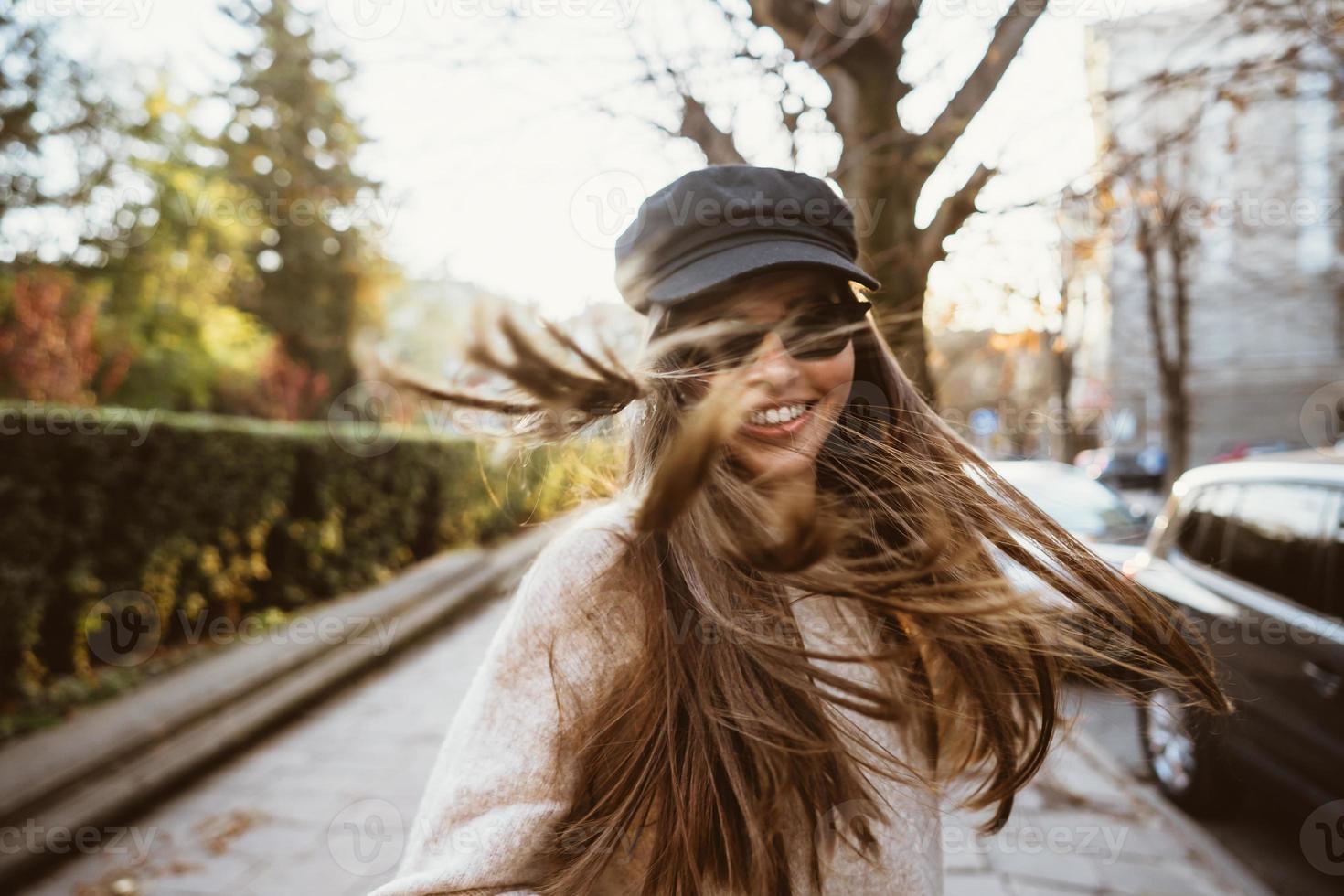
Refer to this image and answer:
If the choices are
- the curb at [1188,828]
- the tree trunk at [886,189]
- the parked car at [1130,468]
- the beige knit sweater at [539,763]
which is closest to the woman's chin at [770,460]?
the beige knit sweater at [539,763]

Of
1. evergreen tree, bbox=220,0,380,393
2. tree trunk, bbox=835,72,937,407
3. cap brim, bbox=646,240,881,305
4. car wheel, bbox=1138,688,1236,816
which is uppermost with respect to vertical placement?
evergreen tree, bbox=220,0,380,393

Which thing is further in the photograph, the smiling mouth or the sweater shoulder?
the smiling mouth

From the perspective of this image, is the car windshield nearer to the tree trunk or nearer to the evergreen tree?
the tree trunk

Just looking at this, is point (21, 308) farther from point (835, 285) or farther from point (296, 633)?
point (835, 285)

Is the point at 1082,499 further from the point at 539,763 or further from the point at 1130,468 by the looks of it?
the point at 1130,468

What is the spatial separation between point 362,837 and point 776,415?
12.3 feet

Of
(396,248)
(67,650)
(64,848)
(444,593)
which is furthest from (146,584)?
(396,248)

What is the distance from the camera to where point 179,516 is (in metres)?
6.10

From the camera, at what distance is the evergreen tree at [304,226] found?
2145cm

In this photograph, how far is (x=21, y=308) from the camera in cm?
1005

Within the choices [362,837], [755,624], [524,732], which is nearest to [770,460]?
[755,624]

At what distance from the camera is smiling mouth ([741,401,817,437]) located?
121cm

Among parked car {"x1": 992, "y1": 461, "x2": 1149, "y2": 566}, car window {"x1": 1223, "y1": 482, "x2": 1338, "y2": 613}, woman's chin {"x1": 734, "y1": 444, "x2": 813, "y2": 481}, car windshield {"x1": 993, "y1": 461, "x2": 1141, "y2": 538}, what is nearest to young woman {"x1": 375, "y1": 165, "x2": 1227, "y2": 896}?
woman's chin {"x1": 734, "y1": 444, "x2": 813, "y2": 481}

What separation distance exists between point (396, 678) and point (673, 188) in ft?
20.8
